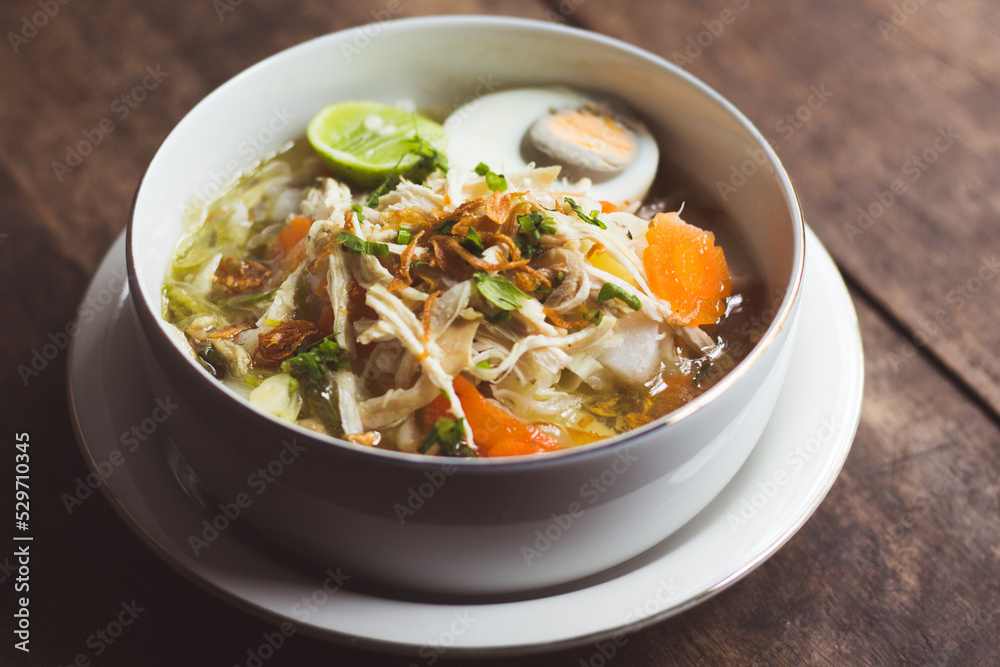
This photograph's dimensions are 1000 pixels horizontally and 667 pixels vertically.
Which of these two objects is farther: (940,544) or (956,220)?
(956,220)

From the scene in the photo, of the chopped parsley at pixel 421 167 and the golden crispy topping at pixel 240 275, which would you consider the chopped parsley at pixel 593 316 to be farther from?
the golden crispy topping at pixel 240 275

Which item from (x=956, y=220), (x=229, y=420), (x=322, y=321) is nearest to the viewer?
(x=229, y=420)

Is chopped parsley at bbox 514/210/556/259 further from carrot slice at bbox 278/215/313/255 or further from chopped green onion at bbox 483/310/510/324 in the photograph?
carrot slice at bbox 278/215/313/255

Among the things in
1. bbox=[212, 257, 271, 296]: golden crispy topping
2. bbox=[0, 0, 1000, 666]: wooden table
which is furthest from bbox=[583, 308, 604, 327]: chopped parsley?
bbox=[212, 257, 271, 296]: golden crispy topping

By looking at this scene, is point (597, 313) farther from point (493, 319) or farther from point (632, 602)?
point (632, 602)

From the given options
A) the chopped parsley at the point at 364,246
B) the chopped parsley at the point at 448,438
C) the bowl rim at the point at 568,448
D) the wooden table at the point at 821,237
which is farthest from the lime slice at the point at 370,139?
the chopped parsley at the point at 448,438

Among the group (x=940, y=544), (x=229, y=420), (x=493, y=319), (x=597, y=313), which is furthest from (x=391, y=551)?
(x=940, y=544)
